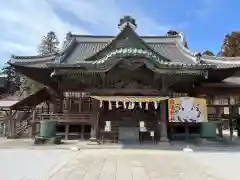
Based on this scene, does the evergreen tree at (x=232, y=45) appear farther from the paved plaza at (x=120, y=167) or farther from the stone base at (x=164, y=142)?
the paved plaza at (x=120, y=167)

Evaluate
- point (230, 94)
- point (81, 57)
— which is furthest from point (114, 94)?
point (230, 94)

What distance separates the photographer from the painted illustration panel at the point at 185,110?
1581 centimetres

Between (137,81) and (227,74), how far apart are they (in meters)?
6.20

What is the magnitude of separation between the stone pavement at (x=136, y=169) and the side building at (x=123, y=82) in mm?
5349

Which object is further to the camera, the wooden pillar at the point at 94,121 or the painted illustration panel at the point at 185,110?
the painted illustration panel at the point at 185,110

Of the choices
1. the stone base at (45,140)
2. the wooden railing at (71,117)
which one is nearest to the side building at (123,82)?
the wooden railing at (71,117)

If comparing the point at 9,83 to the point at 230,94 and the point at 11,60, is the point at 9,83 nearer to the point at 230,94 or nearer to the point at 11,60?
the point at 11,60

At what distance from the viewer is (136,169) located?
8414 millimetres

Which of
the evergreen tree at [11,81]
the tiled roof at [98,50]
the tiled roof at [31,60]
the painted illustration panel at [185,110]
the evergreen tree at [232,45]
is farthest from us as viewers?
the evergreen tree at [11,81]

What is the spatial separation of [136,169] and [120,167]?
55 cm

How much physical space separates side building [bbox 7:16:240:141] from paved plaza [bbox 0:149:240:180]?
512 centimetres

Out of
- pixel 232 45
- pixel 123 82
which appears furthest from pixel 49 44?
pixel 123 82

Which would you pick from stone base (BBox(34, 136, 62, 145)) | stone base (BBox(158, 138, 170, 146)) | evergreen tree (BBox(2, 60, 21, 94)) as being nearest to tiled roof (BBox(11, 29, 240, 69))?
stone base (BBox(34, 136, 62, 145))

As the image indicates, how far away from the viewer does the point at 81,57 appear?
1964 centimetres
